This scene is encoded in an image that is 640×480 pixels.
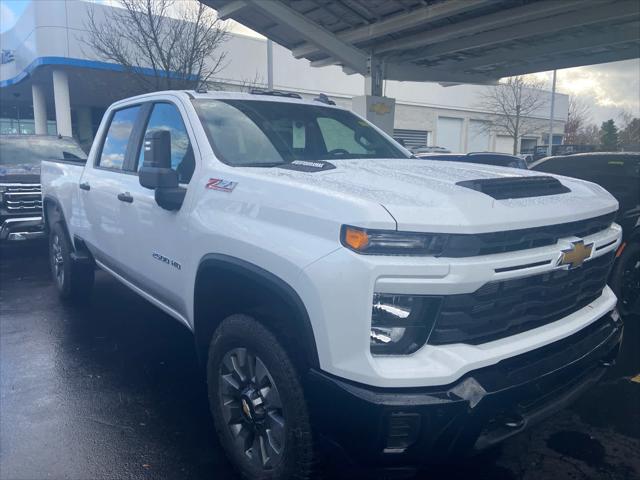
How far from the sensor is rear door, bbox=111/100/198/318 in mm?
3201

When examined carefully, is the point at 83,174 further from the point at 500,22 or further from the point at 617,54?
the point at 617,54

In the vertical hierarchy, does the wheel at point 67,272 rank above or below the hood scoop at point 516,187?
below

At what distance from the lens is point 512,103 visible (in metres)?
32.6

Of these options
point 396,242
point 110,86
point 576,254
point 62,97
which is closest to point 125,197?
point 396,242

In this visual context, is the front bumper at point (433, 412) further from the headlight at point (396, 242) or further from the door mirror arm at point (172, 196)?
the door mirror arm at point (172, 196)

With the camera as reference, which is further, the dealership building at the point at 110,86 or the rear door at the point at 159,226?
the dealership building at the point at 110,86

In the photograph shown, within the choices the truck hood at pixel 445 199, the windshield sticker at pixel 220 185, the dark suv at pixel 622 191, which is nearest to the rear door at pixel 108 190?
the windshield sticker at pixel 220 185

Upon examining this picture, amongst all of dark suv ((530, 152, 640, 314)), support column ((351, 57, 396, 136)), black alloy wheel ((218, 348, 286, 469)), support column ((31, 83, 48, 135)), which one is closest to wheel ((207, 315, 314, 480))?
black alloy wheel ((218, 348, 286, 469))

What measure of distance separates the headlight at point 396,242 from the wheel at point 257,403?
2.16ft

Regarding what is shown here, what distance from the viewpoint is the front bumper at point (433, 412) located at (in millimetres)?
1967

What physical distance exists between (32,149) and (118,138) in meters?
6.51

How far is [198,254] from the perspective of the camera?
2.92 metres

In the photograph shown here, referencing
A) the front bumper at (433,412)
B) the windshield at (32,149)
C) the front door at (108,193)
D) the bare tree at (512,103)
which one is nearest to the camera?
the front bumper at (433,412)

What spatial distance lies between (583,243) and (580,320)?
39 cm
